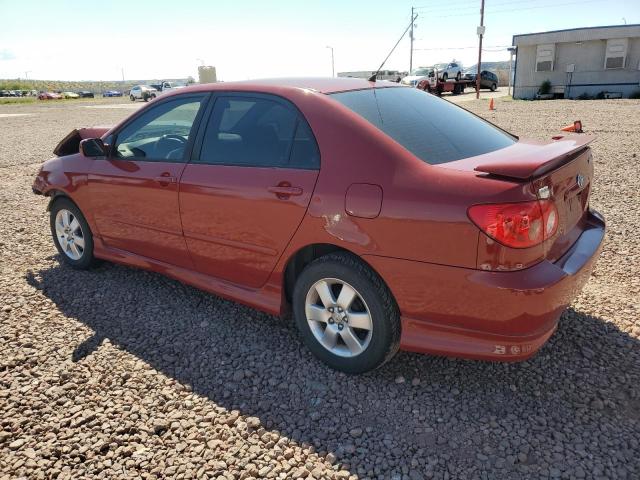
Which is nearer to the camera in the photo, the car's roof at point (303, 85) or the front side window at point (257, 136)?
the front side window at point (257, 136)

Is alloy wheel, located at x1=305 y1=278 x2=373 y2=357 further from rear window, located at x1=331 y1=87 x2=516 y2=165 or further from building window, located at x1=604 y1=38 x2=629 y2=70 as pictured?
building window, located at x1=604 y1=38 x2=629 y2=70

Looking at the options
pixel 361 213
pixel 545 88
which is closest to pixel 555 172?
pixel 361 213

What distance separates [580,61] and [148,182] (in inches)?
1256

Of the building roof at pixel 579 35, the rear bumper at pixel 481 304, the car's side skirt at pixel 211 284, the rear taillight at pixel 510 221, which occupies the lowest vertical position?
the car's side skirt at pixel 211 284

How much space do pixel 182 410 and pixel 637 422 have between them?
2325mm

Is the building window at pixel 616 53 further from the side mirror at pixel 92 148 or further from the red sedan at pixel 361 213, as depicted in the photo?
the side mirror at pixel 92 148

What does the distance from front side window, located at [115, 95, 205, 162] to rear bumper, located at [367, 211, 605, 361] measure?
6.02 feet

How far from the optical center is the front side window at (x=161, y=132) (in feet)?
12.0

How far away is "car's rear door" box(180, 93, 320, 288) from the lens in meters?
2.94

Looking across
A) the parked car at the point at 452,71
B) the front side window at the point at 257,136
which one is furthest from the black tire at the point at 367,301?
the parked car at the point at 452,71

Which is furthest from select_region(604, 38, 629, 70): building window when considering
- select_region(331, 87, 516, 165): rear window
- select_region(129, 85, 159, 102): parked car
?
select_region(129, 85, 159, 102): parked car

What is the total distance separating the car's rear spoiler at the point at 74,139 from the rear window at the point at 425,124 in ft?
10.0

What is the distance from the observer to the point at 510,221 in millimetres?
2287

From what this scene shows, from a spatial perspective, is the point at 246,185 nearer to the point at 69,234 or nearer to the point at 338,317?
the point at 338,317
